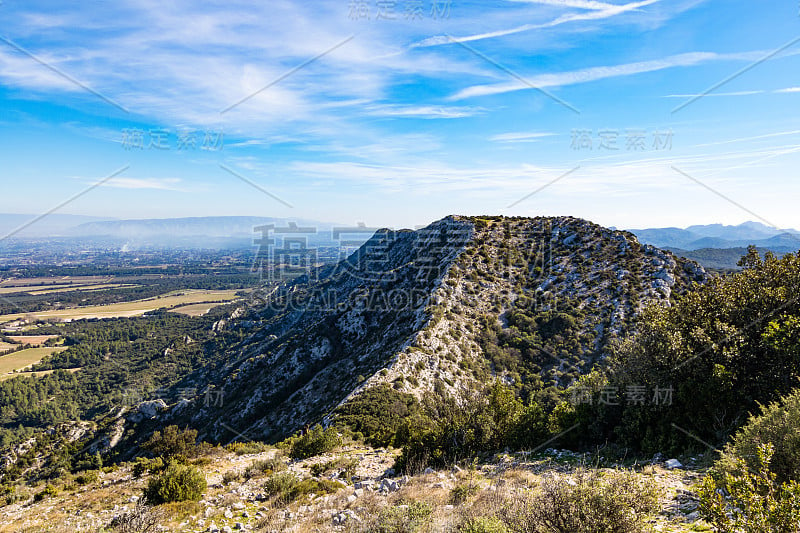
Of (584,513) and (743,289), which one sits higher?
(743,289)

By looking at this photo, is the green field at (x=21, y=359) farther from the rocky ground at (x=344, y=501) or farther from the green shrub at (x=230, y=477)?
the green shrub at (x=230, y=477)

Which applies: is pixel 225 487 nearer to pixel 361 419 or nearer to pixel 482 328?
pixel 361 419

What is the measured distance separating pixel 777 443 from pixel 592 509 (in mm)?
5405

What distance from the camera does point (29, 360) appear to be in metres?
125

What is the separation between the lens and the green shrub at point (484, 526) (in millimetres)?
6125

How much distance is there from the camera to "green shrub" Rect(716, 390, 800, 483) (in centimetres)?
748

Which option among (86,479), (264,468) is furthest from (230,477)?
(86,479)

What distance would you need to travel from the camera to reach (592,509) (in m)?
5.91

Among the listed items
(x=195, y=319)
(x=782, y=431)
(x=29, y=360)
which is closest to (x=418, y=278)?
(x=782, y=431)

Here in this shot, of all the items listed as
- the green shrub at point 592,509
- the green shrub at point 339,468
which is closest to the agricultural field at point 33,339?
the green shrub at point 339,468

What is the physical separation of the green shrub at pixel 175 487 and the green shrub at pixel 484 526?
31.6 ft

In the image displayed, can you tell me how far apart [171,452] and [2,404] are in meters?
124

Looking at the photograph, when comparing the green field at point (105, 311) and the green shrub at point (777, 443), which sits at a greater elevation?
the green shrub at point (777, 443)

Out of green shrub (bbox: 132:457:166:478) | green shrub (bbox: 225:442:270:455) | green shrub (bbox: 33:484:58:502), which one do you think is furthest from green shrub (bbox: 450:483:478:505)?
green shrub (bbox: 33:484:58:502)
